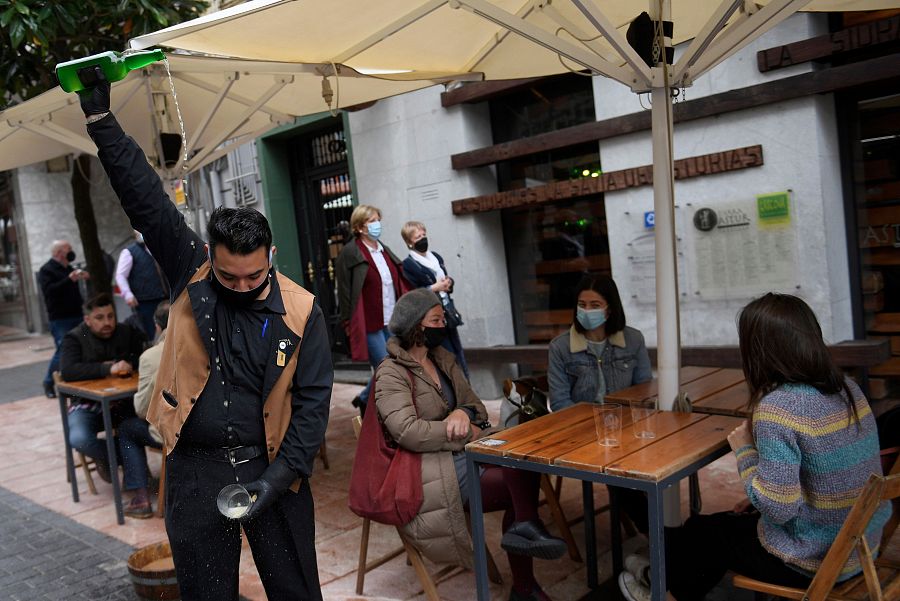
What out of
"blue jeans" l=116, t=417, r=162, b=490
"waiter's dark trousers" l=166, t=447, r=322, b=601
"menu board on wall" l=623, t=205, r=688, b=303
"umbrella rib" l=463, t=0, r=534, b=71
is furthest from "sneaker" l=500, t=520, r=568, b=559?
"menu board on wall" l=623, t=205, r=688, b=303

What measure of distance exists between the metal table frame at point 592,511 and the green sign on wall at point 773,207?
9.62ft

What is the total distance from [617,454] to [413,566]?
1.39 m

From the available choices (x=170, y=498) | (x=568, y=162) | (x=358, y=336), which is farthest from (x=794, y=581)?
(x=568, y=162)

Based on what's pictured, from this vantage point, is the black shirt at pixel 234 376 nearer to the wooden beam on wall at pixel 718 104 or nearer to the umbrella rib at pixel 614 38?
the umbrella rib at pixel 614 38

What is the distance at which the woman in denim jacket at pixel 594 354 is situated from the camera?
13.6 feet

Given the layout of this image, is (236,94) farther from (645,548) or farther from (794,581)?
(794,581)

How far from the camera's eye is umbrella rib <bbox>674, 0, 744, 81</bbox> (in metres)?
3.11

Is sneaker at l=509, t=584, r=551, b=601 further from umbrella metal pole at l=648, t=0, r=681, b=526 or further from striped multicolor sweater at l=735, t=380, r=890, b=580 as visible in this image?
striped multicolor sweater at l=735, t=380, r=890, b=580

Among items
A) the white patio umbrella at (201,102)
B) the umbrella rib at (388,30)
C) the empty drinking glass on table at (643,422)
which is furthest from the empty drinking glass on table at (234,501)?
the white patio umbrella at (201,102)

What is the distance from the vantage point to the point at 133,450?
5.53m

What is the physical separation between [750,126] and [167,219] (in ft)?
15.0

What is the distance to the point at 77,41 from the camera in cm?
698

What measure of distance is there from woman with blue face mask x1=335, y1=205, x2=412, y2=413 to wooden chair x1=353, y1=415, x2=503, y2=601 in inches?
104

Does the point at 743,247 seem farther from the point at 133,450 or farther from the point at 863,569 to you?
the point at 133,450
